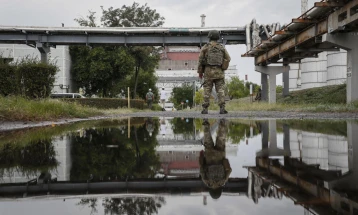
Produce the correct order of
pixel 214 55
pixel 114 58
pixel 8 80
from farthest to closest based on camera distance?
pixel 114 58 → pixel 8 80 → pixel 214 55

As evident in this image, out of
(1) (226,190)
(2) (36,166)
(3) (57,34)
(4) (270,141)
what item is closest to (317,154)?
(4) (270,141)

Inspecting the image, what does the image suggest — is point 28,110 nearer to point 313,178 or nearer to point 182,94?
point 313,178

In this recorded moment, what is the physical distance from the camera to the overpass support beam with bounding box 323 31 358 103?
15172 millimetres

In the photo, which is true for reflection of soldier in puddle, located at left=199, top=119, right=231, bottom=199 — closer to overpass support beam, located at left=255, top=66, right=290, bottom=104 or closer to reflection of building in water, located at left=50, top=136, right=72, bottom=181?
reflection of building in water, located at left=50, top=136, right=72, bottom=181

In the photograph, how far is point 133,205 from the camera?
5.80ft

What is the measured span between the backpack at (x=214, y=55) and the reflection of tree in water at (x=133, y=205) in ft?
33.7

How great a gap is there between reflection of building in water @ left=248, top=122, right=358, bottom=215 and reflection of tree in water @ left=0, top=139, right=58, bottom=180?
1604 millimetres

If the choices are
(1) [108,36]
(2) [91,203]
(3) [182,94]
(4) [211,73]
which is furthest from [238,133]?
(3) [182,94]

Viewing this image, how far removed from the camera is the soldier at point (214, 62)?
469 inches

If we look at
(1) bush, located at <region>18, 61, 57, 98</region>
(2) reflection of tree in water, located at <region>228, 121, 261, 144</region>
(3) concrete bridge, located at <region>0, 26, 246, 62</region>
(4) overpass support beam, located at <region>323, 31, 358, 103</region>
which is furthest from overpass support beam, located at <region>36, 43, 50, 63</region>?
(2) reflection of tree in water, located at <region>228, 121, 261, 144</region>

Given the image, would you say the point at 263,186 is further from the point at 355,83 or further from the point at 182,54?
the point at 182,54

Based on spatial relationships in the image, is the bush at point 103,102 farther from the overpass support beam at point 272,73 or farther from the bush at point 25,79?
the bush at point 25,79

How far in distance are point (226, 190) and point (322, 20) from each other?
635 inches

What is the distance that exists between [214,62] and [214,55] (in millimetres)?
220
